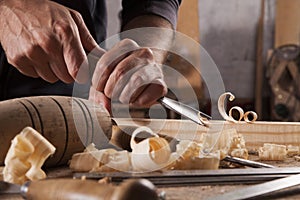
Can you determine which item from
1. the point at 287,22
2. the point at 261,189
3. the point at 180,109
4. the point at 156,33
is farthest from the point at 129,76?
the point at 287,22

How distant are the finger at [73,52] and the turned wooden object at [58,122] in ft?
0.20

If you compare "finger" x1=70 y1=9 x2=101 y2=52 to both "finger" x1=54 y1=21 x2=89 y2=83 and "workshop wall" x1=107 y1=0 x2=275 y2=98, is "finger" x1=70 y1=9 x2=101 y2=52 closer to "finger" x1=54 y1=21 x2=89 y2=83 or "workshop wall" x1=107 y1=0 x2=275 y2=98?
"finger" x1=54 y1=21 x2=89 y2=83

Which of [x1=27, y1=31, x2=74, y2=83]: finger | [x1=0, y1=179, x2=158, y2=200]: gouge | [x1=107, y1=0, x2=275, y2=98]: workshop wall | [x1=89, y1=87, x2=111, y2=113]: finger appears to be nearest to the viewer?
[x1=0, y1=179, x2=158, y2=200]: gouge

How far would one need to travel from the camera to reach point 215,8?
355cm

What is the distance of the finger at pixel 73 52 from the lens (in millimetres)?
948

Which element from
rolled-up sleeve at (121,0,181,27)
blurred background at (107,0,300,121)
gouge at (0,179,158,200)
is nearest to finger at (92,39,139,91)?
gouge at (0,179,158,200)

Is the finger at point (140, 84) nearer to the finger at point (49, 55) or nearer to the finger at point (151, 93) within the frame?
the finger at point (151, 93)

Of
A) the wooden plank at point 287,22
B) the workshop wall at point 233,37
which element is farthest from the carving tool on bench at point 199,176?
the workshop wall at point 233,37

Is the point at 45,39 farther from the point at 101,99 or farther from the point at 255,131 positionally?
the point at 255,131

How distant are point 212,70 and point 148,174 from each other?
272 cm

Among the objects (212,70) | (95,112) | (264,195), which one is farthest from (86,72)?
(212,70)

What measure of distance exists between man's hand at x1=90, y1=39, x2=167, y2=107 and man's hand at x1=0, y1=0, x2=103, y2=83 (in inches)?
1.5

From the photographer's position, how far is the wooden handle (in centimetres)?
56

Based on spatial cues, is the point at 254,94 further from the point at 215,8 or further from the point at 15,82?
the point at 15,82
